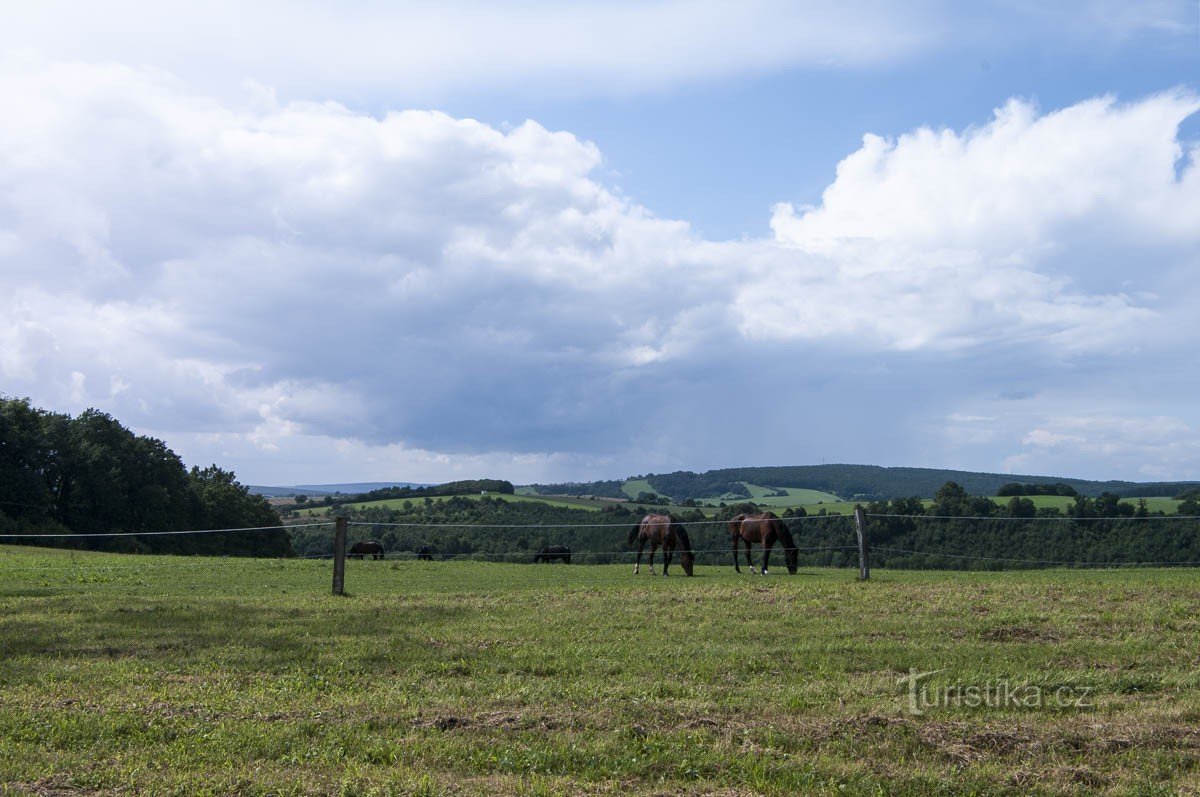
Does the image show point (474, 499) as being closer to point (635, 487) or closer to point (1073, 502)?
point (1073, 502)

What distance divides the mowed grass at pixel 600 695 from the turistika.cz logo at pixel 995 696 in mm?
55

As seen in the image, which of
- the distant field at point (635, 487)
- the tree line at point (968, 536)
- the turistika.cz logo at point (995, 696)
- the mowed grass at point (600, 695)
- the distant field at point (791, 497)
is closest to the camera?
the mowed grass at point (600, 695)

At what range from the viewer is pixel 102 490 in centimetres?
5997

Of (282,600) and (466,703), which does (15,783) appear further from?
(282,600)

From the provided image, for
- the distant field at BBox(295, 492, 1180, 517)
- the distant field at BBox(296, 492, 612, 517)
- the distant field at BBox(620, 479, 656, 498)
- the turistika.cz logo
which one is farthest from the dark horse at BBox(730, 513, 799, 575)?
the distant field at BBox(620, 479, 656, 498)

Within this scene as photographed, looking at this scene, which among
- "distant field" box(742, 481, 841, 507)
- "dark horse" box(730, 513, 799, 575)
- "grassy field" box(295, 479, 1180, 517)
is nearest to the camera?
"dark horse" box(730, 513, 799, 575)

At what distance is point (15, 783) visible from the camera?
4.88 metres

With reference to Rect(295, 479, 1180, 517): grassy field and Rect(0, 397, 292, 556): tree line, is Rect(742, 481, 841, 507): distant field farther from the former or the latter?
Rect(0, 397, 292, 556): tree line

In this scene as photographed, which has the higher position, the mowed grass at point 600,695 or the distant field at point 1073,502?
the distant field at point 1073,502

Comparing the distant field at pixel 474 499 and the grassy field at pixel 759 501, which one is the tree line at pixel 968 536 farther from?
the distant field at pixel 474 499

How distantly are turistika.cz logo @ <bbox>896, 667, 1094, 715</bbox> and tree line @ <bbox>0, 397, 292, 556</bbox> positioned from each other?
51.9 metres

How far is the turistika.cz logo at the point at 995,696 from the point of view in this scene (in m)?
6.70

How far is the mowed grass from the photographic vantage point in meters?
5.14

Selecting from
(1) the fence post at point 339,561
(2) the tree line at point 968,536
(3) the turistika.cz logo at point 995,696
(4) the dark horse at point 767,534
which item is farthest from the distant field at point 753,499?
(3) the turistika.cz logo at point 995,696
